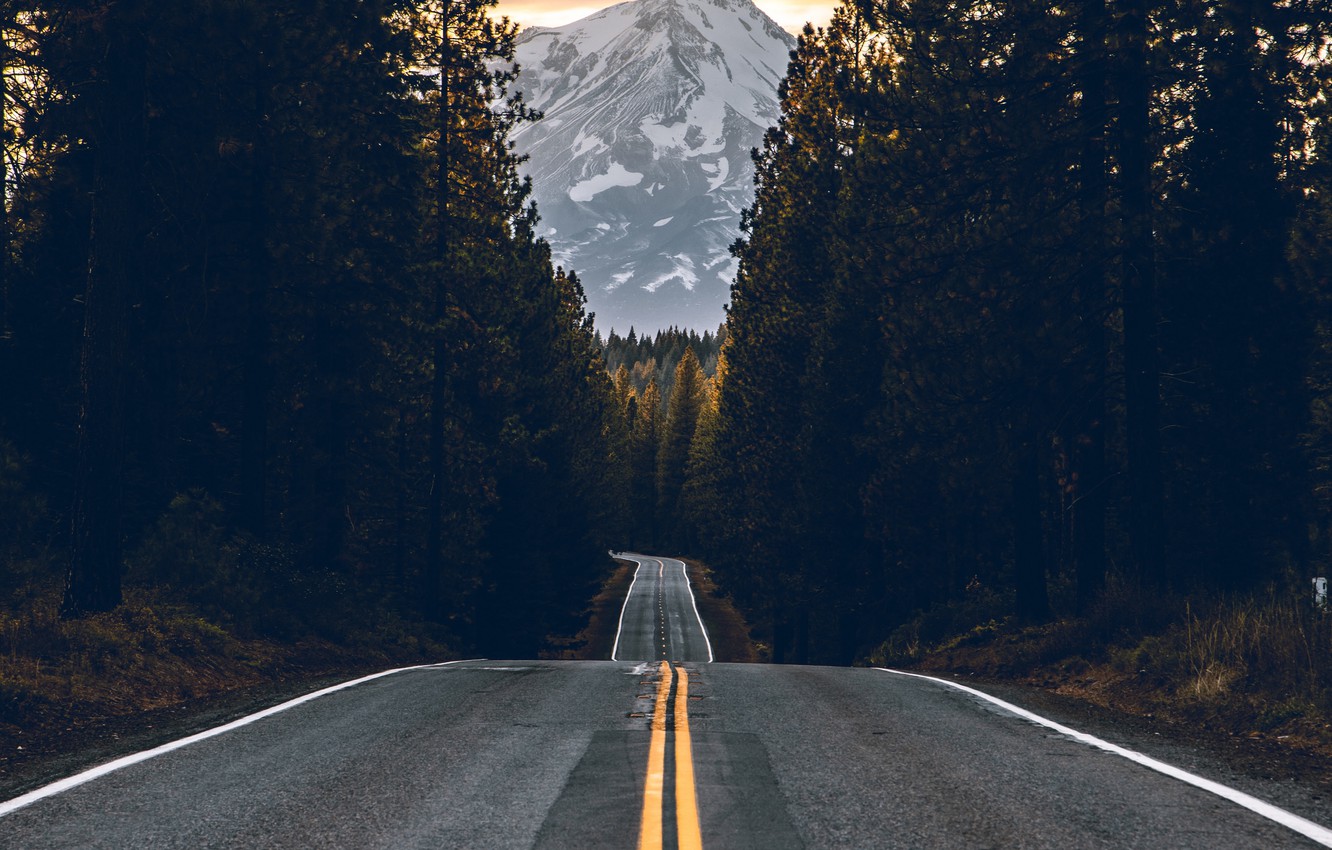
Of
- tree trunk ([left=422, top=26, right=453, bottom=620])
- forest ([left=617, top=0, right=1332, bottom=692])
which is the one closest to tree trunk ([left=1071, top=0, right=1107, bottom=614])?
forest ([left=617, top=0, right=1332, bottom=692])

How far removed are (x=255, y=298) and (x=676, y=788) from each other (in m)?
14.4

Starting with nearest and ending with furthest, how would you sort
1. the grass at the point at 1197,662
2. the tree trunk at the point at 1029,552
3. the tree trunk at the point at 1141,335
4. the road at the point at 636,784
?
the road at the point at 636,784 → the grass at the point at 1197,662 → the tree trunk at the point at 1141,335 → the tree trunk at the point at 1029,552

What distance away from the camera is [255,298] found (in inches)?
701

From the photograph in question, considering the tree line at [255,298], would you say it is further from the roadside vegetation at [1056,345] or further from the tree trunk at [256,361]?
the roadside vegetation at [1056,345]

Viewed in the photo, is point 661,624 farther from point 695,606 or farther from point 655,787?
point 655,787

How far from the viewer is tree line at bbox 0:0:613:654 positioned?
484 inches

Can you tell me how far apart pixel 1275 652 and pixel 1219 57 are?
24.9ft

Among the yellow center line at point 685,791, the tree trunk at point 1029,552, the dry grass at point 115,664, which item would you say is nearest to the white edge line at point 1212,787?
the yellow center line at point 685,791

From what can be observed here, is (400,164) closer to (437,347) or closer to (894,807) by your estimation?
(437,347)

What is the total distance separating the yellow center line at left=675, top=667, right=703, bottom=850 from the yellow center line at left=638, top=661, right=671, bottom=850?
99 mm

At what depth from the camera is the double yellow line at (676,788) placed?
5332mm

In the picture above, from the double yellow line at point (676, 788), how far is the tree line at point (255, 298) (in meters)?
7.51

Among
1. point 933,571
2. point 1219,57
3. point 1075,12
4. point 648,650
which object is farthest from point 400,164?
point 648,650

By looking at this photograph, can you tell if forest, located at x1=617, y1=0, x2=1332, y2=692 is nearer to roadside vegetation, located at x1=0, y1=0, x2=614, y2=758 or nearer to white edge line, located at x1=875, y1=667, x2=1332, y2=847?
white edge line, located at x1=875, y1=667, x2=1332, y2=847
